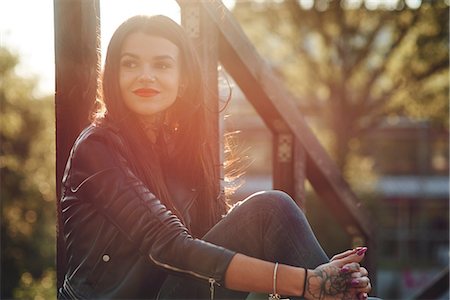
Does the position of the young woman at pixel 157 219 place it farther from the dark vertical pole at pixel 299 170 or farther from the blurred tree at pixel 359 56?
the blurred tree at pixel 359 56

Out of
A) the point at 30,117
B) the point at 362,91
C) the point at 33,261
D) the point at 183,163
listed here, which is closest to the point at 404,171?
the point at 362,91

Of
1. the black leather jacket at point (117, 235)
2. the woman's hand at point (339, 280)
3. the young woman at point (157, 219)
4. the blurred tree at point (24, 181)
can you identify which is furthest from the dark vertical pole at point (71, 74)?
the blurred tree at point (24, 181)

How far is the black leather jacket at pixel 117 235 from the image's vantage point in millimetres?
2195

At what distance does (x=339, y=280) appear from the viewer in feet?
7.34

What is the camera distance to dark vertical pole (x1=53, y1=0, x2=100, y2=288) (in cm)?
267

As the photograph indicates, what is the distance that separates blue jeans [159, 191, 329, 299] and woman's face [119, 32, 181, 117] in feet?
1.42

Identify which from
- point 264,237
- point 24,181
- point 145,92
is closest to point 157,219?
point 264,237

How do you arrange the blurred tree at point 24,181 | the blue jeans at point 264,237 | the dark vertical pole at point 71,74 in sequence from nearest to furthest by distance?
the blue jeans at point 264,237 < the dark vertical pole at point 71,74 < the blurred tree at point 24,181

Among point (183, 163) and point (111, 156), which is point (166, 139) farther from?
point (111, 156)

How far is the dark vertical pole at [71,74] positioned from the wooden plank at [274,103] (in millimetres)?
642

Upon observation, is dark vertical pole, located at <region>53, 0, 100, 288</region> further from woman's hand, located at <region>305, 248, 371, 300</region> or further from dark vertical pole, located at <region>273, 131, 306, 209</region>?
dark vertical pole, located at <region>273, 131, 306, 209</region>

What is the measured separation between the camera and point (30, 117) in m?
16.1

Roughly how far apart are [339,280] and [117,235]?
24.9 inches

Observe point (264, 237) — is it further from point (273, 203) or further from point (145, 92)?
point (145, 92)
